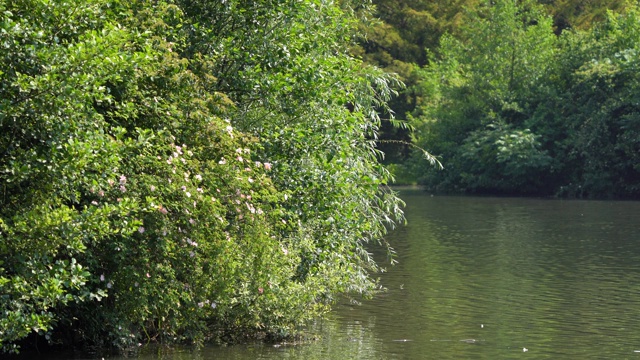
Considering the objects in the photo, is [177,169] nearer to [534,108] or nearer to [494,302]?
[494,302]

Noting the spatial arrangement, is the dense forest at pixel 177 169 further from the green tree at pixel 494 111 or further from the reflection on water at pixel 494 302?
the green tree at pixel 494 111

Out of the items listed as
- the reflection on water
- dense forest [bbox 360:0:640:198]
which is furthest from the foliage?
dense forest [bbox 360:0:640:198]

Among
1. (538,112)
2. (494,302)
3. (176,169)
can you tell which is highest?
(538,112)

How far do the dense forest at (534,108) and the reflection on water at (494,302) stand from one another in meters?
22.3

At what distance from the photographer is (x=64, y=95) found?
38.2 feet

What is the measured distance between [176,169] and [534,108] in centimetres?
5478

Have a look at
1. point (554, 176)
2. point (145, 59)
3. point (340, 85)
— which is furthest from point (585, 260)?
point (554, 176)

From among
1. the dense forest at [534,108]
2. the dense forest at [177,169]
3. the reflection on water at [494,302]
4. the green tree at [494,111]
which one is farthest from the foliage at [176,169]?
the green tree at [494,111]

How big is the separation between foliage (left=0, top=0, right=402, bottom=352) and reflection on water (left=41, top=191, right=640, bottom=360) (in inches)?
33.0

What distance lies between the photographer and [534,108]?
6594cm

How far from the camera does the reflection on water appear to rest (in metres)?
15.5

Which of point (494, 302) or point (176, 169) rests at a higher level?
point (176, 169)

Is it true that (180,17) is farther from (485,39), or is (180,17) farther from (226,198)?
(485,39)

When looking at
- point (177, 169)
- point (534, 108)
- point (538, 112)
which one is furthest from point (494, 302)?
point (534, 108)
